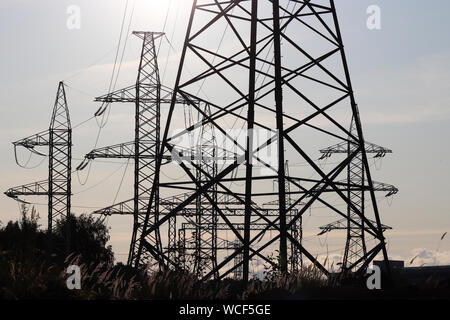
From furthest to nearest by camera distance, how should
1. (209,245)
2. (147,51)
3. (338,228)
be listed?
1. (338,228)
2. (209,245)
3. (147,51)

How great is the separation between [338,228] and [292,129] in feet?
216

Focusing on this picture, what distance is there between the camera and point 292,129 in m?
24.9

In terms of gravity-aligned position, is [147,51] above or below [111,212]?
above

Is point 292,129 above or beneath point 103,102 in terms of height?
beneath

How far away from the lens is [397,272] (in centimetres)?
2380

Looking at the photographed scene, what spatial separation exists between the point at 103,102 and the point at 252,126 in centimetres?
5050
